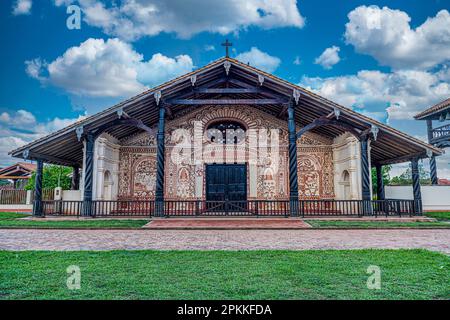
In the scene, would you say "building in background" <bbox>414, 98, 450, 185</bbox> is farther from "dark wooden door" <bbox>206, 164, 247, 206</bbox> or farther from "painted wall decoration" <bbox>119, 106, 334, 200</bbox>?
"dark wooden door" <bbox>206, 164, 247, 206</bbox>

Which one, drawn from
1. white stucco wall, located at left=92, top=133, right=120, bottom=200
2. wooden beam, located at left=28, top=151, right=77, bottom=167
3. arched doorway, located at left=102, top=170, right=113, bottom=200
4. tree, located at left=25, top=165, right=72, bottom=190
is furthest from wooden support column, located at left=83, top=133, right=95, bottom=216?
tree, located at left=25, top=165, right=72, bottom=190

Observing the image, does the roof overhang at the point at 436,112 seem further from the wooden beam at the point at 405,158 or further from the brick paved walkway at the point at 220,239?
the brick paved walkway at the point at 220,239

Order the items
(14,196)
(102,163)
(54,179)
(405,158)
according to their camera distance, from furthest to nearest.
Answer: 1. (54,179)
2. (14,196)
3. (405,158)
4. (102,163)

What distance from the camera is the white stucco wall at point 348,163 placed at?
48.1ft

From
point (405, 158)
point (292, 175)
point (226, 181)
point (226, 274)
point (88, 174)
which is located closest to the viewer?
point (226, 274)

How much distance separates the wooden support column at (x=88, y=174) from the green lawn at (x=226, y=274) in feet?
24.9

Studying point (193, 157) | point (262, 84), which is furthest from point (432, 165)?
point (193, 157)

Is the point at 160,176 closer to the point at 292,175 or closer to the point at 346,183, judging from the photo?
the point at 292,175

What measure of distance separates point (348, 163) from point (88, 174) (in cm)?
1219

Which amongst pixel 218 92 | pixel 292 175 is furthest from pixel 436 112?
pixel 218 92

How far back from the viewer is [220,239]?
8156 millimetres

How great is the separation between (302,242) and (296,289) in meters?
4.06

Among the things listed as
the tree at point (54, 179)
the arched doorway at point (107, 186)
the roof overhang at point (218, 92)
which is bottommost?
the arched doorway at point (107, 186)

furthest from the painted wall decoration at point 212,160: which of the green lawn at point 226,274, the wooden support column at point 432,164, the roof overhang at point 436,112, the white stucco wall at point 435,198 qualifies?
the wooden support column at point 432,164
